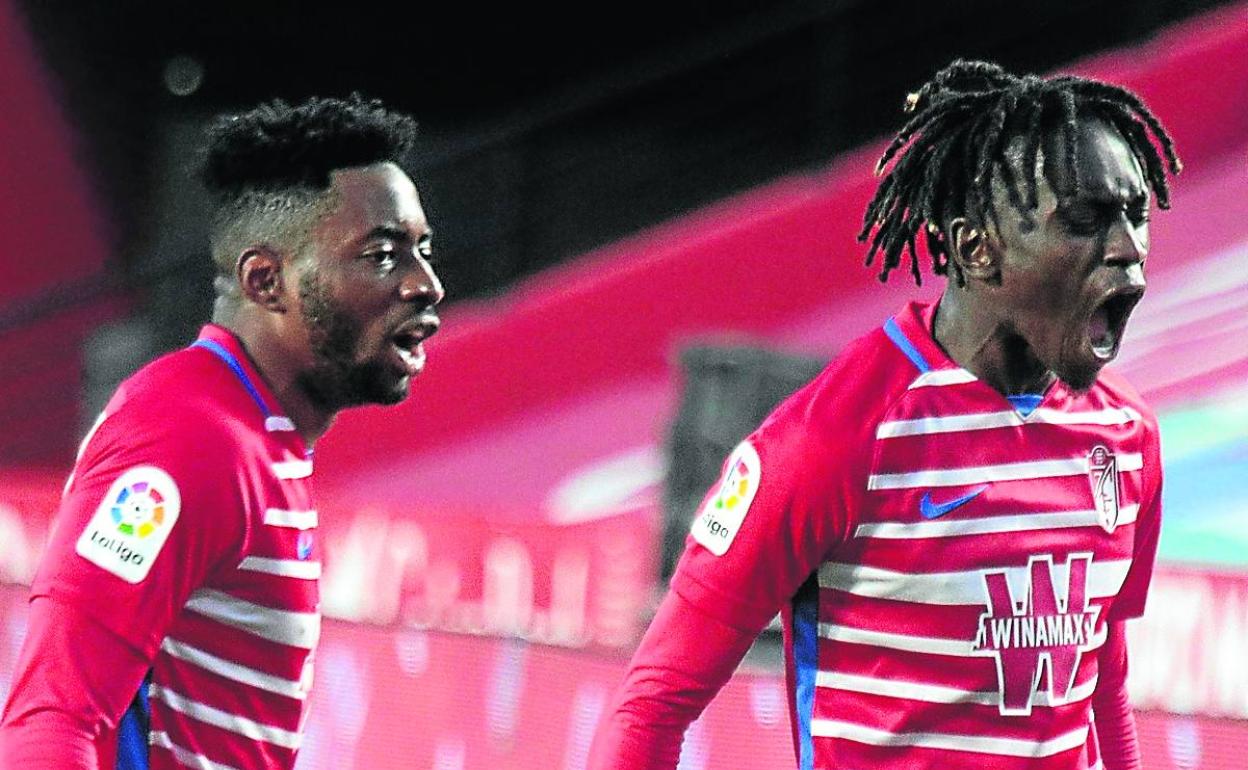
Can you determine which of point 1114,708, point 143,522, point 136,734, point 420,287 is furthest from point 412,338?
point 1114,708

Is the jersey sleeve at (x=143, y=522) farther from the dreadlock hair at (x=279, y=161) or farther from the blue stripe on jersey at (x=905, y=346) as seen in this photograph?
the blue stripe on jersey at (x=905, y=346)

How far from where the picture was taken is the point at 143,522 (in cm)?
250

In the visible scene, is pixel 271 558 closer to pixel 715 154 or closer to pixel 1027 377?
pixel 1027 377

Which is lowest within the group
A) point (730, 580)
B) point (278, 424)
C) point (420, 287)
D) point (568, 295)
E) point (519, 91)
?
point (730, 580)

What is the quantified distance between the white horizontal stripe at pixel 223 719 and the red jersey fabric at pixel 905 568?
0.46 meters

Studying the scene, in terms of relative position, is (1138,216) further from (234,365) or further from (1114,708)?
(234,365)

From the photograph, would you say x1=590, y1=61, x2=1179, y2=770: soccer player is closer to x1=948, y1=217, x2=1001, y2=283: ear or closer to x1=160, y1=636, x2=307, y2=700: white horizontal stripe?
x1=948, y1=217, x2=1001, y2=283: ear

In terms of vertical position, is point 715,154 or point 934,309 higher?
point 715,154

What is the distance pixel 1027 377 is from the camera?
9.35 feet

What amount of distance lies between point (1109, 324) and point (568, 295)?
6140mm

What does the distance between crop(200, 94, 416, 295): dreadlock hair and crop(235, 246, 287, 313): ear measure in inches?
1.0

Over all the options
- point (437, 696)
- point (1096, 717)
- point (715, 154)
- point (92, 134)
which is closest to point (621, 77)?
point (715, 154)

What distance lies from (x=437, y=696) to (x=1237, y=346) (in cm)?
317

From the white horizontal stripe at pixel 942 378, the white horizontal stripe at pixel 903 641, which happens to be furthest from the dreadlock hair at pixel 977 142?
the white horizontal stripe at pixel 903 641
